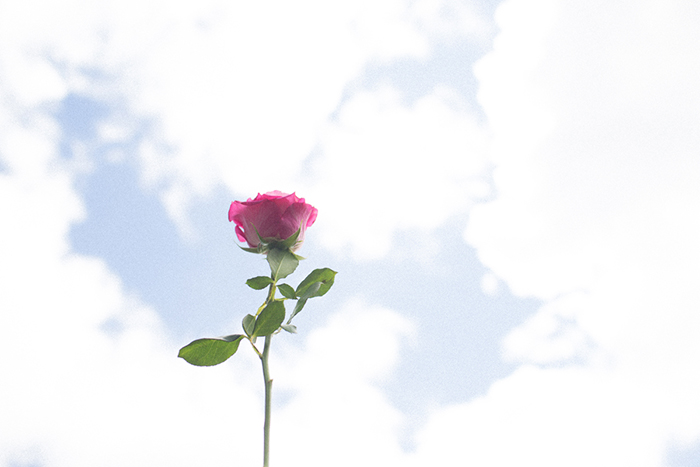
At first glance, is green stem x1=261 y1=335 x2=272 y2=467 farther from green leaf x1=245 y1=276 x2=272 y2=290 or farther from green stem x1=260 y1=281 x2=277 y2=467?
green leaf x1=245 y1=276 x2=272 y2=290

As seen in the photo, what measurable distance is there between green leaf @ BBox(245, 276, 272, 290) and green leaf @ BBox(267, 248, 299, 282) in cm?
2

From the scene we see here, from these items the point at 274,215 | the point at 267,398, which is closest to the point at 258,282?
the point at 274,215

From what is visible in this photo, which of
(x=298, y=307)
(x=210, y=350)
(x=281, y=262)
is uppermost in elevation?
(x=281, y=262)

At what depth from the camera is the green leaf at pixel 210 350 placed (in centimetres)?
136

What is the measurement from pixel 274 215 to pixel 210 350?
1.23ft

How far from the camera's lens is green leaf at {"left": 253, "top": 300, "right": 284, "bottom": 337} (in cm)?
138

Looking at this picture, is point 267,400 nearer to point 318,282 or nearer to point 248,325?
point 248,325

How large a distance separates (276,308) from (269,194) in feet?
1.05

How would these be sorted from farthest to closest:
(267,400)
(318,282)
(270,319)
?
(318,282), (270,319), (267,400)

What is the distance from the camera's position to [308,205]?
1535 mm

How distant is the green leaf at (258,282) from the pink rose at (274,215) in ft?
0.36

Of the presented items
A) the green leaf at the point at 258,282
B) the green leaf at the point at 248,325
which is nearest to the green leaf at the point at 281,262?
the green leaf at the point at 258,282

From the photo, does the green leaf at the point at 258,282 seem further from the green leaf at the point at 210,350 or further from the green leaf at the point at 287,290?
the green leaf at the point at 210,350

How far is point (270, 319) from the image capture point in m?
1.38
